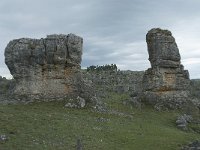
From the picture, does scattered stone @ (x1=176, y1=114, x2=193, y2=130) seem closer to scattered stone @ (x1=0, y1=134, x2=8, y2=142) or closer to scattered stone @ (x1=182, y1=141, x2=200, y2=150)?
scattered stone @ (x1=182, y1=141, x2=200, y2=150)

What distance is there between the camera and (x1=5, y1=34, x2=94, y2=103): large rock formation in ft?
145

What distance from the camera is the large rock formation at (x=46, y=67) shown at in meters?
44.2

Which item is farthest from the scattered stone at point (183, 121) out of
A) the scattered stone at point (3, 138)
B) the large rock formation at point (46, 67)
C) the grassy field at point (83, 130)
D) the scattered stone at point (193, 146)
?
the scattered stone at point (3, 138)

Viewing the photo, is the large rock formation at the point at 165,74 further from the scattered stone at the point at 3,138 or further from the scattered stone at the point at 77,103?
the scattered stone at the point at 3,138

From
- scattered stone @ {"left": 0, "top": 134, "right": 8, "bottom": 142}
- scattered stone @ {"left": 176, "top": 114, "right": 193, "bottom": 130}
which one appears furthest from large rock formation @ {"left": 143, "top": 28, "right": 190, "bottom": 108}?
scattered stone @ {"left": 0, "top": 134, "right": 8, "bottom": 142}

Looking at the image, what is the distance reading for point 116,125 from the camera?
37.1m

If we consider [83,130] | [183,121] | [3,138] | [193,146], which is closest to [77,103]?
[83,130]

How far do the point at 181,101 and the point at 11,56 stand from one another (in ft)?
62.4

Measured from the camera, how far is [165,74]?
5066 cm

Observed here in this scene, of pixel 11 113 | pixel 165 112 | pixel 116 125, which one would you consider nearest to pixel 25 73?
pixel 11 113

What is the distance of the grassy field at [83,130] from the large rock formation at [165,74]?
549 cm

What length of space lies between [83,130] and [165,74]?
781 inches

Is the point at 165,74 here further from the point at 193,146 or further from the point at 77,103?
the point at 193,146

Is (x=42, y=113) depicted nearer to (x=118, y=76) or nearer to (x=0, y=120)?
(x=0, y=120)
